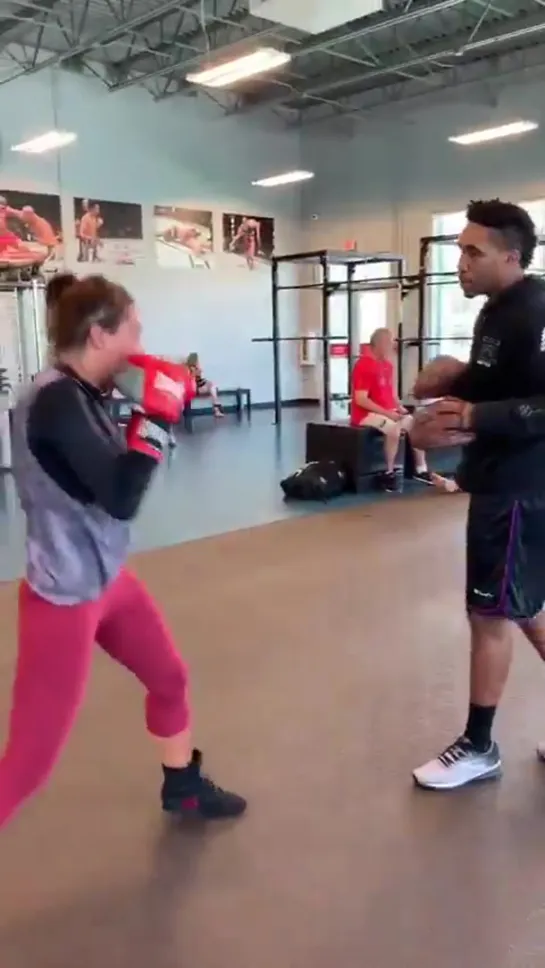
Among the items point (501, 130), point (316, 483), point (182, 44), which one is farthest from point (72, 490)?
point (182, 44)

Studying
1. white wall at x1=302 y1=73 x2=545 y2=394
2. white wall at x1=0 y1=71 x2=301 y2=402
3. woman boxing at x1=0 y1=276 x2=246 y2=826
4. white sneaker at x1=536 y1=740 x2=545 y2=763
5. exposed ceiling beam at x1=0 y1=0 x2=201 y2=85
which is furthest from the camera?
white wall at x1=302 y1=73 x2=545 y2=394

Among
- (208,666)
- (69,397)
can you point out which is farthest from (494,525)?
(208,666)

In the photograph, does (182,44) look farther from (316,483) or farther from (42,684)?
(42,684)

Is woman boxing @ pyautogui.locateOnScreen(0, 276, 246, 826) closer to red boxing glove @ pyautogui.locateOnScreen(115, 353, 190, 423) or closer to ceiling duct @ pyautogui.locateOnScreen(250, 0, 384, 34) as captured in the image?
red boxing glove @ pyautogui.locateOnScreen(115, 353, 190, 423)

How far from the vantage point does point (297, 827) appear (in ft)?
7.00

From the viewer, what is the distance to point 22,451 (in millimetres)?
1635

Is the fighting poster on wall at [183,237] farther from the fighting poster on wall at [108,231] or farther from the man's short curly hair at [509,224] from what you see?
the man's short curly hair at [509,224]

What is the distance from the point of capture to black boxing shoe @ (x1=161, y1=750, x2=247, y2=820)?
84.5 inches

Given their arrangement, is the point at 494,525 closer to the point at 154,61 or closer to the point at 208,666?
the point at 208,666

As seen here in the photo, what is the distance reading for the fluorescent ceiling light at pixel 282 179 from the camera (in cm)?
1217

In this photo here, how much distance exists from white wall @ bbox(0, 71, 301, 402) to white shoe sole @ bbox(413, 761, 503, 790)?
10.1 m

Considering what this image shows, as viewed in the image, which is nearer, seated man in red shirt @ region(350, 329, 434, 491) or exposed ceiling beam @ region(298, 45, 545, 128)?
seated man in red shirt @ region(350, 329, 434, 491)

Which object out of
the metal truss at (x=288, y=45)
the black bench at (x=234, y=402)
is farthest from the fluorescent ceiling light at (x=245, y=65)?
the black bench at (x=234, y=402)

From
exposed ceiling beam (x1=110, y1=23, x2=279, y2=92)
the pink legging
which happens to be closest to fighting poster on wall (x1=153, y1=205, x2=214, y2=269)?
exposed ceiling beam (x1=110, y1=23, x2=279, y2=92)
